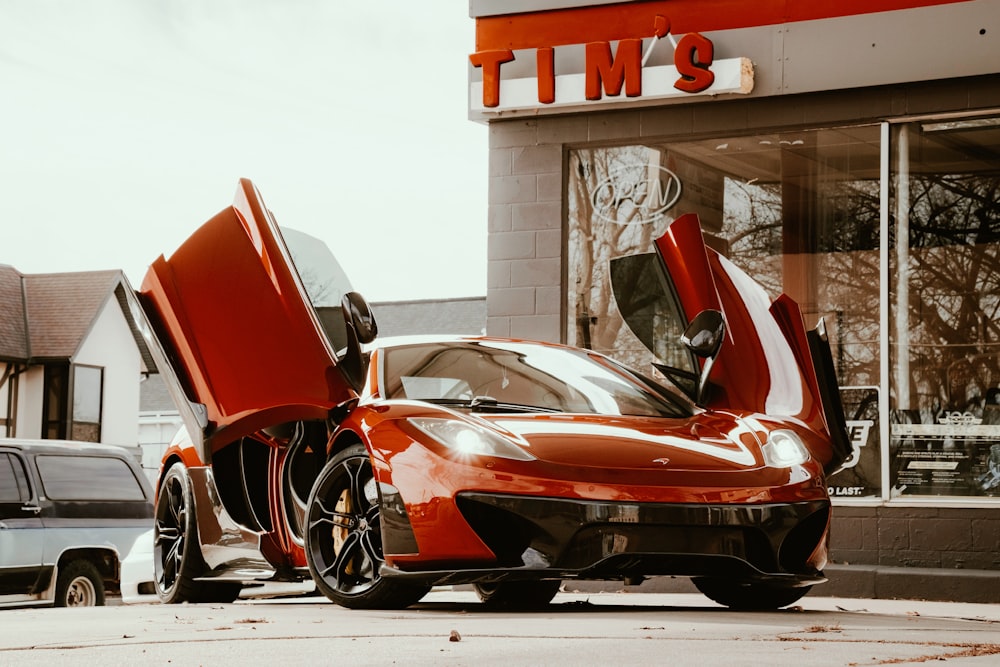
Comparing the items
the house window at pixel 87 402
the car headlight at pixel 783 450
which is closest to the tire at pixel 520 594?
the car headlight at pixel 783 450

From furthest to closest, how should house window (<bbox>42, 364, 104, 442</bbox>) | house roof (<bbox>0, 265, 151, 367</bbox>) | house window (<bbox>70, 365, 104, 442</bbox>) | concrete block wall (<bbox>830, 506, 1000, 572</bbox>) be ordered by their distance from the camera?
house window (<bbox>70, 365, 104, 442</bbox>)
house window (<bbox>42, 364, 104, 442</bbox>)
house roof (<bbox>0, 265, 151, 367</bbox>)
concrete block wall (<bbox>830, 506, 1000, 572</bbox>)

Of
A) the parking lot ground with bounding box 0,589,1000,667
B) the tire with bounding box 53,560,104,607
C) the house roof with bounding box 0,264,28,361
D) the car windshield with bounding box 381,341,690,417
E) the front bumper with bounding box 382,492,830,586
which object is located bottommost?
the tire with bounding box 53,560,104,607

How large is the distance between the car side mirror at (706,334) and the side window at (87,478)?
25.5 ft

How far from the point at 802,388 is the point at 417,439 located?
215cm

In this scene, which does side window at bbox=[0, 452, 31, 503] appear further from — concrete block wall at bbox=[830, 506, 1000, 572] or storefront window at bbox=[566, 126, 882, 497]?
concrete block wall at bbox=[830, 506, 1000, 572]

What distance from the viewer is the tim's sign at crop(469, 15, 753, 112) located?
10.6 meters

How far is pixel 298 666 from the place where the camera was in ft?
12.9

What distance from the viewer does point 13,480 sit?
12.7 metres

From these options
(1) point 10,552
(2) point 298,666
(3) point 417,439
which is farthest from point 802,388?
(1) point 10,552

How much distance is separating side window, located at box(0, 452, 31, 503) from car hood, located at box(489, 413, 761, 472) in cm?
768

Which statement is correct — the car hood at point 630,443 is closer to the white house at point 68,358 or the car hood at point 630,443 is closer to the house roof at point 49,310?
the white house at point 68,358

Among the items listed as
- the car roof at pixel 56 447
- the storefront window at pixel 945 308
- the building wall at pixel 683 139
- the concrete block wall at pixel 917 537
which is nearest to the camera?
the concrete block wall at pixel 917 537

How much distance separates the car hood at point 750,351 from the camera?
7066mm

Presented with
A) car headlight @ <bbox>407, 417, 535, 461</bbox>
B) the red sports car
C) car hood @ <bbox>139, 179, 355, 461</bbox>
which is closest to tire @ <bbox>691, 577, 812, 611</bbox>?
the red sports car
